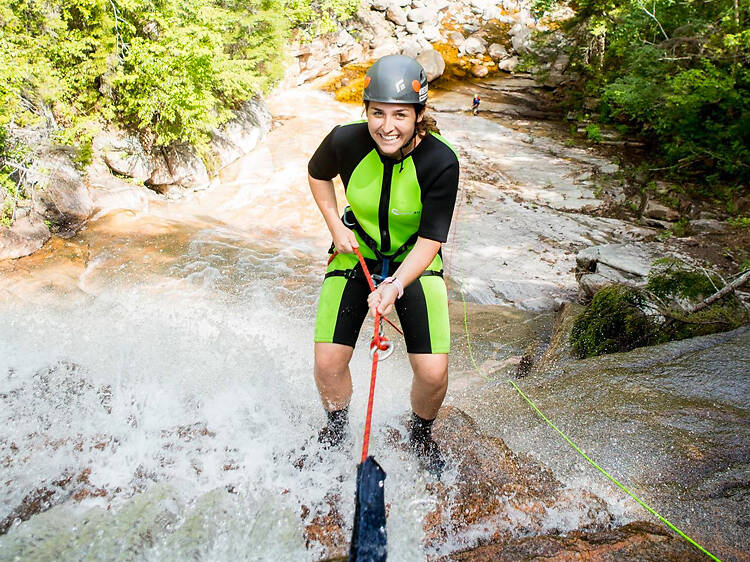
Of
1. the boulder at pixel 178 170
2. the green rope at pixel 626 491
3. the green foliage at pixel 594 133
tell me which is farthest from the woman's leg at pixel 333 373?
the green foliage at pixel 594 133

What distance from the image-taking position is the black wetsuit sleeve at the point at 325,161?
269cm

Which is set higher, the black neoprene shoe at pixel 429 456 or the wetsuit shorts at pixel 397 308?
the wetsuit shorts at pixel 397 308

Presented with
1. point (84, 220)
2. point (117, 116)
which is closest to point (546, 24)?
point (117, 116)

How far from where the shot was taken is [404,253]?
108 inches

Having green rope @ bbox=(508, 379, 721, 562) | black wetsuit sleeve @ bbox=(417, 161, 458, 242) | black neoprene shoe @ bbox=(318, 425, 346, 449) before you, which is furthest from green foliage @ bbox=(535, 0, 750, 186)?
black neoprene shoe @ bbox=(318, 425, 346, 449)

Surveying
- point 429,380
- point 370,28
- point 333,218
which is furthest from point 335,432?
point 370,28

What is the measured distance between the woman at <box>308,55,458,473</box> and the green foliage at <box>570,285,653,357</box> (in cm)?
258

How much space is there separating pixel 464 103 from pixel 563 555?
2013 centimetres

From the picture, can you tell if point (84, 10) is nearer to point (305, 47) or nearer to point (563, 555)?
point (563, 555)

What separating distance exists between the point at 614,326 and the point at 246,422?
3621mm

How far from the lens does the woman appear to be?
7.87 feet

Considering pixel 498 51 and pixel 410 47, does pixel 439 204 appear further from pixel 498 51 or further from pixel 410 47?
pixel 498 51

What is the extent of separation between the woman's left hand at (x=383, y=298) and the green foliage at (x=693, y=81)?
10544mm

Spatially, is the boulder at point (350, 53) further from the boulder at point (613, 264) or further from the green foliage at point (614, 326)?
the green foliage at point (614, 326)
